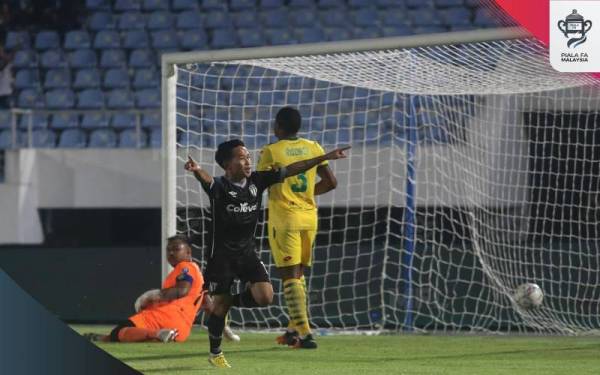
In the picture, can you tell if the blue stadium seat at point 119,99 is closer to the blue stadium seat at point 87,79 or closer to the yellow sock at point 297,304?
the blue stadium seat at point 87,79

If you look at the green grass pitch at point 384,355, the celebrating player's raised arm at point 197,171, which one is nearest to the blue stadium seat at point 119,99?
the green grass pitch at point 384,355

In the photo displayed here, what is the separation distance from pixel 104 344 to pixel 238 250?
88.8 inches

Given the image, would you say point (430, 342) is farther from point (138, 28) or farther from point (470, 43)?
point (138, 28)

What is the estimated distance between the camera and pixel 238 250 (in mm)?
7988

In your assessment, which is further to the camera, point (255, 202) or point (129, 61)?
point (129, 61)

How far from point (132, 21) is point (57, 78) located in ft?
4.02

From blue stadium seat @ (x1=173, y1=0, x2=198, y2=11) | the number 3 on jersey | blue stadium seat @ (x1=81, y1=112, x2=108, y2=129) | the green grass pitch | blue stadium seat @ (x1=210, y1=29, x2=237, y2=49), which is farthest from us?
blue stadium seat @ (x1=173, y1=0, x2=198, y2=11)

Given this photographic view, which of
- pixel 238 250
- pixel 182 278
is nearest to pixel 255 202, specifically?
pixel 238 250

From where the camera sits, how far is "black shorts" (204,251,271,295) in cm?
793

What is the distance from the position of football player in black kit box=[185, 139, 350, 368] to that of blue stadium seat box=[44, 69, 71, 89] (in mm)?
8742

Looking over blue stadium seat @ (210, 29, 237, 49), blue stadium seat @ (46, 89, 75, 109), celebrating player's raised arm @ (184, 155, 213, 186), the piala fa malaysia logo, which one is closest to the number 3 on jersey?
celebrating player's raised arm @ (184, 155, 213, 186)

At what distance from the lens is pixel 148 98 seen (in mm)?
15938

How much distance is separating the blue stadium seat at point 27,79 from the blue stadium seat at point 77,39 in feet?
1.90

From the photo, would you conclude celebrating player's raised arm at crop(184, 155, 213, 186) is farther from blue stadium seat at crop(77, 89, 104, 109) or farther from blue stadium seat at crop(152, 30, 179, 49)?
blue stadium seat at crop(152, 30, 179, 49)
